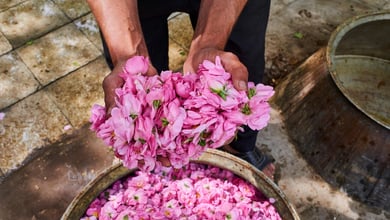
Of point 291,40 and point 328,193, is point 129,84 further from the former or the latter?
point 291,40

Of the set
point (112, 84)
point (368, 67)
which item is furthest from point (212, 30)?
point (368, 67)

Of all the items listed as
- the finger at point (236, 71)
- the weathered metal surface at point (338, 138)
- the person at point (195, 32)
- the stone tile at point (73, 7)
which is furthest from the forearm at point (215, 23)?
the stone tile at point (73, 7)

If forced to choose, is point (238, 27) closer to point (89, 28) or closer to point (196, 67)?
point (196, 67)

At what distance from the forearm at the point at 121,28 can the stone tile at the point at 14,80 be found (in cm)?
160

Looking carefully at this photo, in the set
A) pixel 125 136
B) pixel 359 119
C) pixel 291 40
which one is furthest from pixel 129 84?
pixel 291 40

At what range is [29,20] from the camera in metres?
3.43

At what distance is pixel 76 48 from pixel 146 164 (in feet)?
6.93

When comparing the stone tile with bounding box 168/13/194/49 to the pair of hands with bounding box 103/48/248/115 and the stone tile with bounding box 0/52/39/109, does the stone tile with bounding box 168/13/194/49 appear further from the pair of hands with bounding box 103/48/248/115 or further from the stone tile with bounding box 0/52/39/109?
the pair of hands with bounding box 103/48/248/115

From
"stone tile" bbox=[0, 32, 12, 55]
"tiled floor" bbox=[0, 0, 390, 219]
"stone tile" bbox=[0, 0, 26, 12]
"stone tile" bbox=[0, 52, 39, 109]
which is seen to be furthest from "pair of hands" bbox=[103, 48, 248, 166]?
"stone tile" bbox=[0, 0, 26, 12]

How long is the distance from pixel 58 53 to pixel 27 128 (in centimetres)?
72

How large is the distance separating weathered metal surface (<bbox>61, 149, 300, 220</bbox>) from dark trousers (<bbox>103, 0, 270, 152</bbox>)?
0.37 m

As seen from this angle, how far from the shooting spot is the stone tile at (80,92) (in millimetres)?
2885

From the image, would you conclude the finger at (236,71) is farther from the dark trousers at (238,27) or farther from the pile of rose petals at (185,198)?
the pile of rose petals at (185,198)

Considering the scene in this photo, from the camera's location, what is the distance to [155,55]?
2348mm
